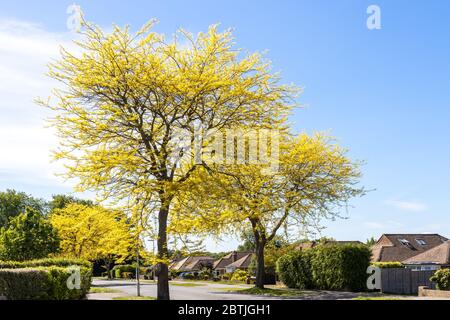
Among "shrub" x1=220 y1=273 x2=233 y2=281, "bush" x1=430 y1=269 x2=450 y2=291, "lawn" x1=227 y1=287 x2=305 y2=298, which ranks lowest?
"shrub" x1=220 y1=273 x2=233 y2=281

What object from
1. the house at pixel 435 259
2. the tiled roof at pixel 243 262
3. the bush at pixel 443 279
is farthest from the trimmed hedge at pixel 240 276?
the bush at pixel 443 279

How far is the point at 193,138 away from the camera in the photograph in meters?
24.4

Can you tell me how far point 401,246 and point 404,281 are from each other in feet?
76.9

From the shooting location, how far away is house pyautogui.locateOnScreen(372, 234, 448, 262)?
6091 centimetres

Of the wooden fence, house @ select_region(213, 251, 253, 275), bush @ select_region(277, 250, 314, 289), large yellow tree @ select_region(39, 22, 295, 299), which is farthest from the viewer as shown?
house @ select_region(213, 251, 253, 275)

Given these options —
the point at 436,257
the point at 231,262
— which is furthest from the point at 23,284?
the point at 231,262

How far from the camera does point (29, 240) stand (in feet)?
143

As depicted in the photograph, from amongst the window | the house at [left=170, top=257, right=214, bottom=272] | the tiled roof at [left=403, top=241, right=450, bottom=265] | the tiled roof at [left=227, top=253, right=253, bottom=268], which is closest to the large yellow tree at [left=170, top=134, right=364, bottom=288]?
the tiled roof at [left=403, top=241, right=450, bottom=265]

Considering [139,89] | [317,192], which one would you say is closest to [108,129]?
[139,89]

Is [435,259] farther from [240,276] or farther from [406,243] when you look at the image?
[240,276]

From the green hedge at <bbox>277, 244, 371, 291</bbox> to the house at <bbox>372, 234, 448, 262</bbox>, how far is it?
17.2m

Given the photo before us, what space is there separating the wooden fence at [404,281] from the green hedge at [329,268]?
212cm

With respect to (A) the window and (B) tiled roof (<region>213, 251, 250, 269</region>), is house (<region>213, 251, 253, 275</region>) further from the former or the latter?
(A) the window

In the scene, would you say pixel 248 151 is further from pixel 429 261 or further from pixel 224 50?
pixel 429 261
